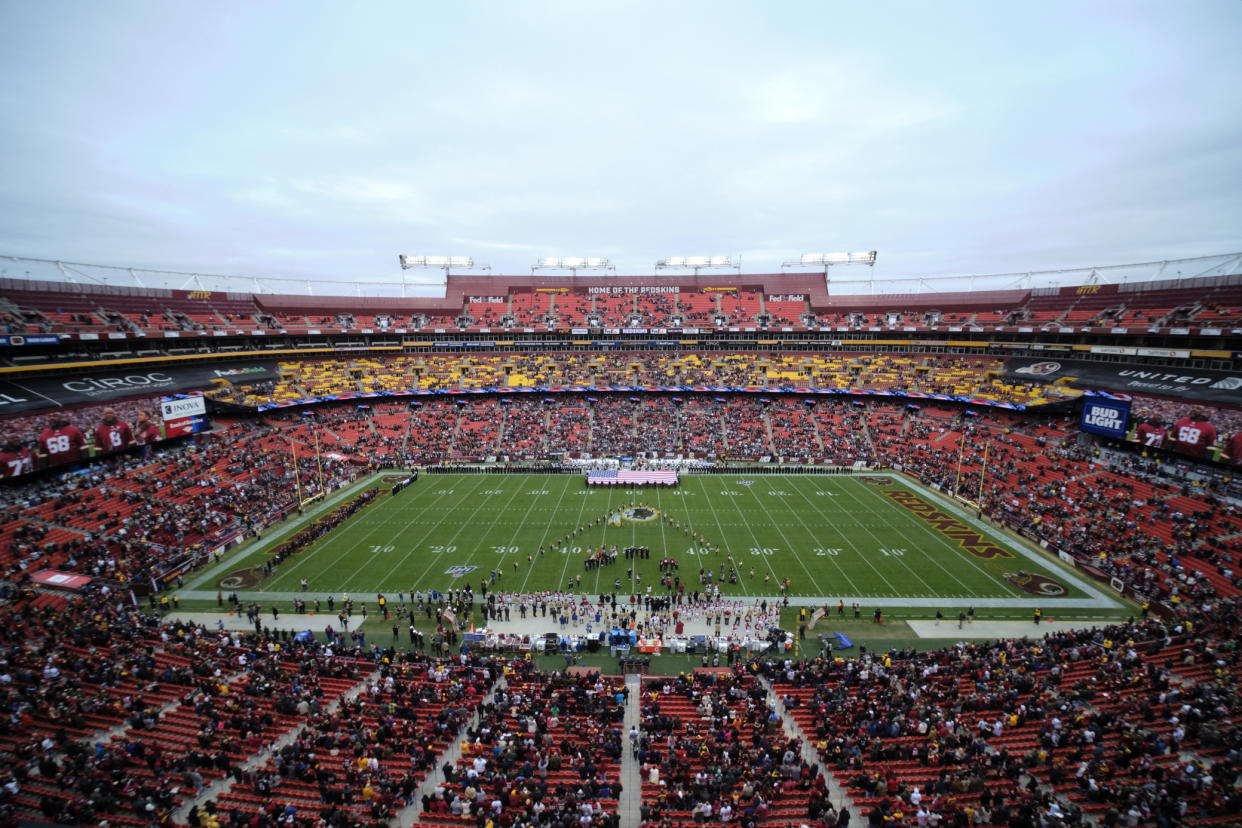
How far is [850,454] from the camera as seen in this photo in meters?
45.6

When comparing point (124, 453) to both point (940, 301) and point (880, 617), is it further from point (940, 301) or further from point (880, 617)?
point (940, 301)

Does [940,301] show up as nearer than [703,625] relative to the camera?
No

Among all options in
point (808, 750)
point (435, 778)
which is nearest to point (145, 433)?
point (435, 778)

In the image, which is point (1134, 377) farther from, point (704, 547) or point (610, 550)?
point (610, 550)

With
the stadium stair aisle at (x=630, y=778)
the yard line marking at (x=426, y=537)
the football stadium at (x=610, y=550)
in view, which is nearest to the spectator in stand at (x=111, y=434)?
the football stadium at (x=610, y=550)

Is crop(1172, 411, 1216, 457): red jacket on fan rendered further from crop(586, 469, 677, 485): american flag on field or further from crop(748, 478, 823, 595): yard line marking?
crop(586, 469, 677, 485): american flag on field

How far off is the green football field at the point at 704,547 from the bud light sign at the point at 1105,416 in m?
11.6

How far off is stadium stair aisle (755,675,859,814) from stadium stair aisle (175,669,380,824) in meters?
12.1

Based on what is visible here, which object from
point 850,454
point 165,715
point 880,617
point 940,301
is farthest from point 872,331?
point 165,715

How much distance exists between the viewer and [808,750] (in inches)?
549

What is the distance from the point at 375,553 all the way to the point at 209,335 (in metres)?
38.1

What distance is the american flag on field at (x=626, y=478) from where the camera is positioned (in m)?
40.1

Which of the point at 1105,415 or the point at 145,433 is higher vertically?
the point at 1105,415

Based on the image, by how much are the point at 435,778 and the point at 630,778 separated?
4.58 m
